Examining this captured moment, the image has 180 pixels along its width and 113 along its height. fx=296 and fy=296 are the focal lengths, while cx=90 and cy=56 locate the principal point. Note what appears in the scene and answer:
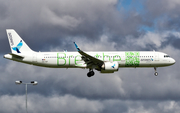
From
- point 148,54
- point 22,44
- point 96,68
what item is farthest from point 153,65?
point 22,44

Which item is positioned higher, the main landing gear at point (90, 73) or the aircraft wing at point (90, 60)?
the aircraft wing at point (90, 60)

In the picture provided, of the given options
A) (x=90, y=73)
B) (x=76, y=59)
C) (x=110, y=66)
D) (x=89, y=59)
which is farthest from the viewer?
(x=90, y=73)

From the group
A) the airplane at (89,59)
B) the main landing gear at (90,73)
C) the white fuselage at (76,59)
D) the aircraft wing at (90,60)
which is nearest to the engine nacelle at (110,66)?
the airplane at (89,59)

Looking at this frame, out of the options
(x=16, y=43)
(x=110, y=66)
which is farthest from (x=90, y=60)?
(x=16, y=43)

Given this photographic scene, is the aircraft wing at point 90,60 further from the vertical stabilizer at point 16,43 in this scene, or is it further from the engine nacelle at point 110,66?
the vertical stabilizer at point 16,43

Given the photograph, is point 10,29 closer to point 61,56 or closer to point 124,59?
point 61,56

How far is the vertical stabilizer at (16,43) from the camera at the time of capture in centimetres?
7462

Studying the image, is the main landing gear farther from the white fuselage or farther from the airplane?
the white fuselage

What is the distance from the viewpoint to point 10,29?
77.4 metres

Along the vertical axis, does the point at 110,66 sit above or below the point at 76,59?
below

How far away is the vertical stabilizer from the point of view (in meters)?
74.6

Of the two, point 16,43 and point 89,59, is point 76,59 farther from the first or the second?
point 16,43

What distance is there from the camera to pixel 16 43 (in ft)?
248

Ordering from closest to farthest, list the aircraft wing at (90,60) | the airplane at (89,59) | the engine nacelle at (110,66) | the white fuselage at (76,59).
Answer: the aircraft wing at (90,60) → the engine nacelle at (110,66) → the airplane at (89,59) → the white fuselage at (76,59)
